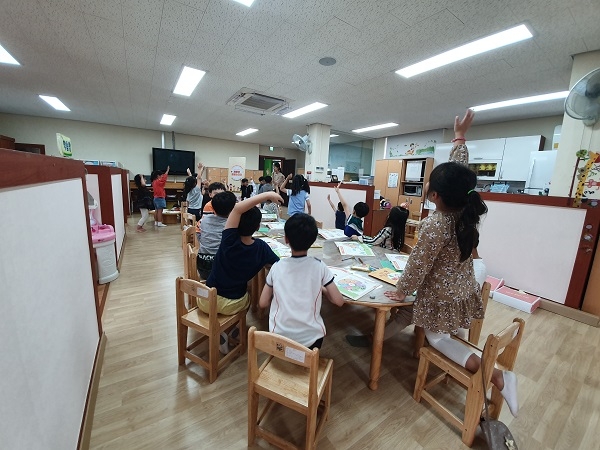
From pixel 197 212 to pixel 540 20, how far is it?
17.3 ft

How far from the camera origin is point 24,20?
8.02ft

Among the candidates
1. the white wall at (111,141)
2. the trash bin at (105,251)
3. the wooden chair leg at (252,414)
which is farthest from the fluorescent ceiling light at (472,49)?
the white wall at (111,141)

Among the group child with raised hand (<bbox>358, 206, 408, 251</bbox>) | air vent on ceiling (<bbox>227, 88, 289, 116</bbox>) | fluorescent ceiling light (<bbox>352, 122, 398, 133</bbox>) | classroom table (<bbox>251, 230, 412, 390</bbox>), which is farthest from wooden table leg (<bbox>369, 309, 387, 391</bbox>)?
fluorescent ceiling light (<bbox>352, 122, 398, 133</bbox>)

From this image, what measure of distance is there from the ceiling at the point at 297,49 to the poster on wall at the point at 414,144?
1.79m

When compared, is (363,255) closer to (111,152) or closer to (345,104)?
(345,104)

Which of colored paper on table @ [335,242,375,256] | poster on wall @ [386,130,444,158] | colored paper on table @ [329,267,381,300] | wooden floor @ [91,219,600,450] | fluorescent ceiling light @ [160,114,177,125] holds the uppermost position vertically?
fluorescent ceiling light @ [160,114,177,125]

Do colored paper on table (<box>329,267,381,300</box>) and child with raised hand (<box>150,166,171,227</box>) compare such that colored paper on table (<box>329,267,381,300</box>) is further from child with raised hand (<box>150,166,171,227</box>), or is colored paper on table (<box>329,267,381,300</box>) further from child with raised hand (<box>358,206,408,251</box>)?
child with raised hand (<box>150,166,171,227</box>)

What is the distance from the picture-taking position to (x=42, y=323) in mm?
854

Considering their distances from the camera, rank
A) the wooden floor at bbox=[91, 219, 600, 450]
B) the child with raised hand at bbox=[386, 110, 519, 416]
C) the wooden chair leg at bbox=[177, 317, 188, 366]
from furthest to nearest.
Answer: the wooden chair leg at bbox=[177, 317, 188, 366] < the wooden floor at bbox=[91, 219, 600, 450] < the child with raised hand at bbox=[386, 110, 519, 416]

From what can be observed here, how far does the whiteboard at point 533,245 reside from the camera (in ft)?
8.78

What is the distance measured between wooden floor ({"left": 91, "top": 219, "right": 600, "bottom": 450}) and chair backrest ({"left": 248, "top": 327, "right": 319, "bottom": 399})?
0.53 meters

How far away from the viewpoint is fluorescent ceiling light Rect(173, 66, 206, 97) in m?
3.55

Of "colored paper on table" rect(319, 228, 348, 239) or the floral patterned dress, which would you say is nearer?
the floral patterned dress

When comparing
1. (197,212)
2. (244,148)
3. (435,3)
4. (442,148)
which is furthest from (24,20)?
(244,148)
